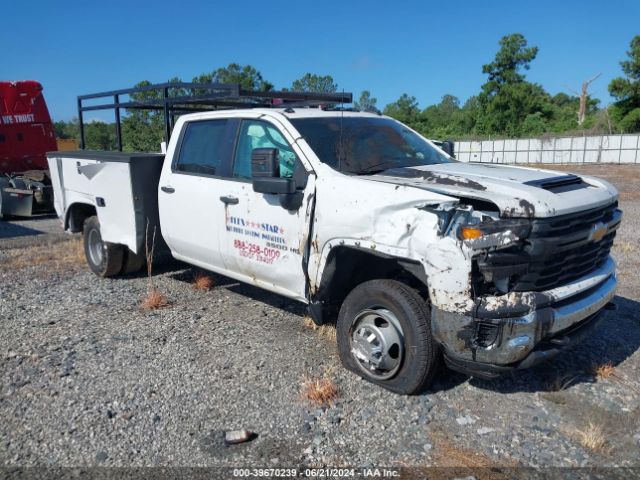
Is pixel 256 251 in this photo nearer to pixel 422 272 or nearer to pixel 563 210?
pixel 422 272

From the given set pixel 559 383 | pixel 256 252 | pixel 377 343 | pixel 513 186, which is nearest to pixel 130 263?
pixel 256 252

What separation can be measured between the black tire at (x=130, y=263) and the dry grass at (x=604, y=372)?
196 inches

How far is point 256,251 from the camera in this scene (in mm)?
4816

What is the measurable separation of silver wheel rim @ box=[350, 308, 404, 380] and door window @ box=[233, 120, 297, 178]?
4.37ft

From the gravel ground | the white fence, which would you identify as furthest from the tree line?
the gravel ground

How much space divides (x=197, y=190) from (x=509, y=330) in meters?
3.16

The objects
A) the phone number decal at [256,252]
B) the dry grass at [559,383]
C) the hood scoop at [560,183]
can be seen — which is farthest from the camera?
the phone number decal at [256,252]

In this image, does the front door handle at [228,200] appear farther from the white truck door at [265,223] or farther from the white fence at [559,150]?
the white fence at [559,150]

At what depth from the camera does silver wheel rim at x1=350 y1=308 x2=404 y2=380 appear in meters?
3.92

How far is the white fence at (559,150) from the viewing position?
33.9m

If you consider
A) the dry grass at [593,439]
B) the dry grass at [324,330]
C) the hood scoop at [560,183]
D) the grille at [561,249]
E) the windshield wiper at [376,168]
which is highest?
the windshield wiper at [376,168]

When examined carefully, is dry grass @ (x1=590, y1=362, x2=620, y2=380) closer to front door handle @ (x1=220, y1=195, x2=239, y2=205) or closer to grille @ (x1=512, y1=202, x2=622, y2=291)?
grille @ (x1=512, y1=202, x2=622, y2=291)

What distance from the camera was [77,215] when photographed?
7531 millimetres

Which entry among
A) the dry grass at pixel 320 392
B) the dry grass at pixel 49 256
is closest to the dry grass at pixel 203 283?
the dry grass at pixel 49 256
